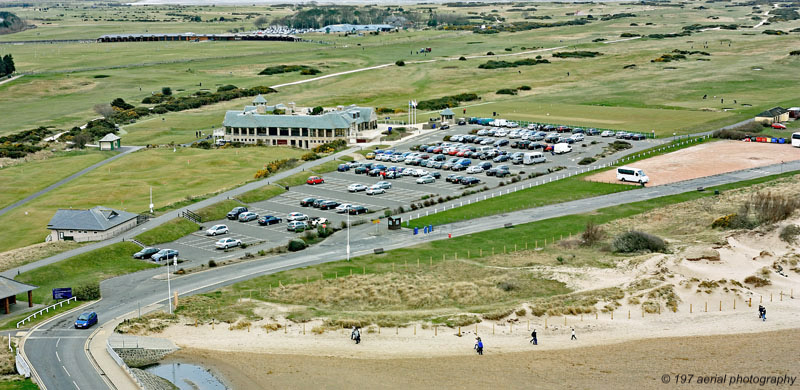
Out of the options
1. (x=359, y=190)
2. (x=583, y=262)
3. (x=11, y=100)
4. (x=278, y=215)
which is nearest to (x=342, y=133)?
(x=359, y=190)

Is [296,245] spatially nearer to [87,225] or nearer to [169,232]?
[169,232]

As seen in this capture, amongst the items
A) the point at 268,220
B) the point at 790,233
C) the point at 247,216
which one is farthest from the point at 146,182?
the point at 790,233

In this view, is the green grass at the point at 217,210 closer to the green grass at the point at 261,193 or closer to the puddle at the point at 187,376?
the green grass at the point at 261,193

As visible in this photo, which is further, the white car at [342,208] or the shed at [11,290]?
the white car at [342,208]

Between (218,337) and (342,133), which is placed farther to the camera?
(342,133)

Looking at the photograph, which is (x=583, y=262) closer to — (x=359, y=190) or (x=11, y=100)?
(x=359, y=190)

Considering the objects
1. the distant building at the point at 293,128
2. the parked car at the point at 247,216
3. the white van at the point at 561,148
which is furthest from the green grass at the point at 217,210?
the white van at the point at 561,148

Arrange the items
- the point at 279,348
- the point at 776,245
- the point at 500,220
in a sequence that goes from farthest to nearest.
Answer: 1. the point at 500,220
2. the point at 776,245
3. the point at 279,348
